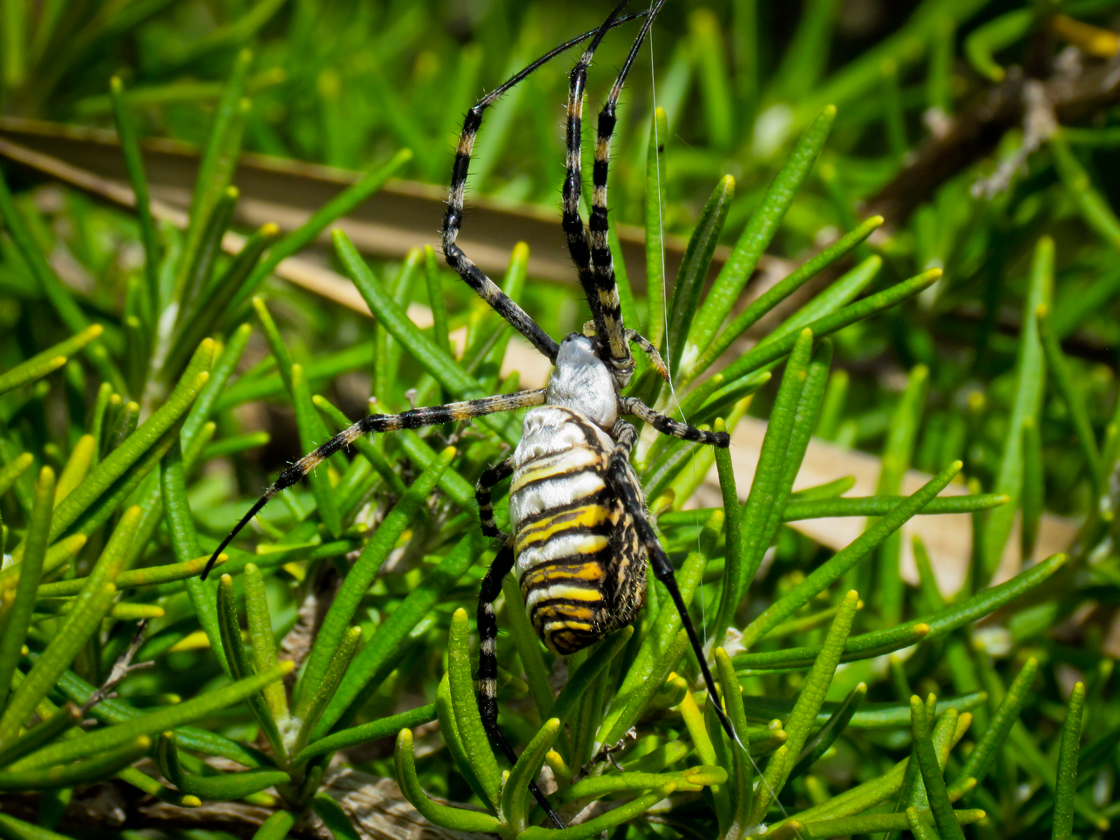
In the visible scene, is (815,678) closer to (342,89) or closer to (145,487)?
(145,487)

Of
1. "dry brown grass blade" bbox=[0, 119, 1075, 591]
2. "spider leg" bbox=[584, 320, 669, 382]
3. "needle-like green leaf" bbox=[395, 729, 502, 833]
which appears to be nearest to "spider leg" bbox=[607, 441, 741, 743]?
"spider leg" bbox=[584, 320, 669, 382]

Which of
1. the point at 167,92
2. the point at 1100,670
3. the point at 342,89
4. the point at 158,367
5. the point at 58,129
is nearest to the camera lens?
the point at 1100,670

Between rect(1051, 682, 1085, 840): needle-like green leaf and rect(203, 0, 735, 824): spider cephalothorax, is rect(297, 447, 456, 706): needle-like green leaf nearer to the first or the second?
rect(203, 0, 735, 824): spider cephalothorax

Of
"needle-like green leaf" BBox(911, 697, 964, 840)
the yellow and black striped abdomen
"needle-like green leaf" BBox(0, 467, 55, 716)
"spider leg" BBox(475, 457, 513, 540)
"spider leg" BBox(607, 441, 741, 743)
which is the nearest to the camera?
"needle-like green leaf" BBox(0, 467, 55, 716)

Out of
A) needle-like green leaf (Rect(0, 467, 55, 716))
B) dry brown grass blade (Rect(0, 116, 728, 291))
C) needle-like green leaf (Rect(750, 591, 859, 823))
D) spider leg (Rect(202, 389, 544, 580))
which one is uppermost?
dry brown grass blade (Rect(0, 116, 728, 291))

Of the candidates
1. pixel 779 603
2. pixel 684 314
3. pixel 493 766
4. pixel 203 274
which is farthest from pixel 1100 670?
pixel 203 274

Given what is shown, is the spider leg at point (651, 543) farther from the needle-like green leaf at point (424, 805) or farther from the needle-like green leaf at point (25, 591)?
the needle-like green leaf at point (25, 591)
